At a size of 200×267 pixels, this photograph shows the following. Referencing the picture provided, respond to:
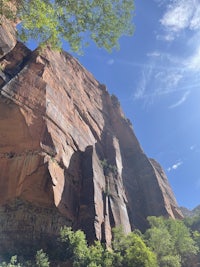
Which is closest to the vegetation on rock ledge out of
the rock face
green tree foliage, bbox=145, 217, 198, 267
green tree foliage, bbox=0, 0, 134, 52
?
green tree foliage, bbox=145, 217, 198, 267

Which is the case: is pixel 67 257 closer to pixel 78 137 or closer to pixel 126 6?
pixel 78 137

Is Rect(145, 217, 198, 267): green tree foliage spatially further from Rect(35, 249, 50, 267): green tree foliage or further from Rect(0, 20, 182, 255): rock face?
Rect(35, 249, 50, 267): green tree foliage

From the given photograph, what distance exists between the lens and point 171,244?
34.7m

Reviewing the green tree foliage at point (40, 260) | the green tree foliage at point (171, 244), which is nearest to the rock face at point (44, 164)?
the green tree foliage at point (40, 260)

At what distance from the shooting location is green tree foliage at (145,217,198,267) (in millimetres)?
30683

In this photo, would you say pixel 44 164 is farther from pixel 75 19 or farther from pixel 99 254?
pixel 75 19

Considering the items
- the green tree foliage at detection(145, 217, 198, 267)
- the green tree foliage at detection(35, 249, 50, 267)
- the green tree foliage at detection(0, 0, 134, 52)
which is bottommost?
the green tree foliage at detection(35, 249, 50, 267)

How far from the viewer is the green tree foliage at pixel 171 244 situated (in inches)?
1208

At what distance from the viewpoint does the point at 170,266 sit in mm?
30016

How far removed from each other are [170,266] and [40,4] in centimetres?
2888

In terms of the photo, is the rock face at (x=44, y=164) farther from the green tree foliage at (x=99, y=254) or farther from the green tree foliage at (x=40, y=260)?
the green tree foliage at (x=40, y=260)

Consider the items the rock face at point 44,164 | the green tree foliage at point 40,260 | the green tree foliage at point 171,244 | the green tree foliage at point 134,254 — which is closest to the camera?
the green tree foliage at point 40,260

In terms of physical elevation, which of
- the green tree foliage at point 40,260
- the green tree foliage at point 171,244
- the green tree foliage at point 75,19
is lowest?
the green tree foliage at point 40,260

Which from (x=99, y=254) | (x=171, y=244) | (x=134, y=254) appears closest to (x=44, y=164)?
(x=99, y=254)
